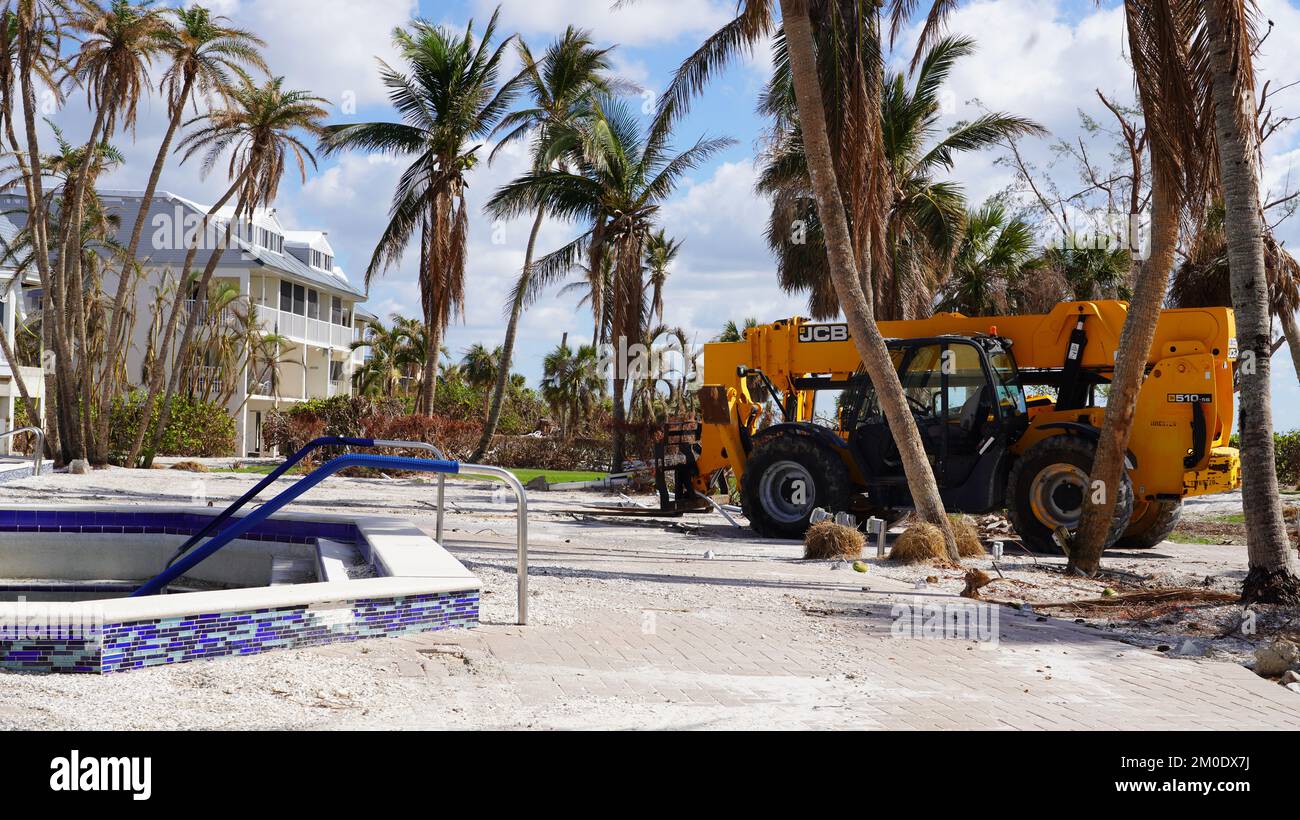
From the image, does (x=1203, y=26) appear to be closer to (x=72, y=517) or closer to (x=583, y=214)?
(x=72, y=517)

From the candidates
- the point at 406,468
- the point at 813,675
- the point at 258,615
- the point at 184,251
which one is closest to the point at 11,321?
the point at 184,251

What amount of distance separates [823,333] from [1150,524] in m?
4.85

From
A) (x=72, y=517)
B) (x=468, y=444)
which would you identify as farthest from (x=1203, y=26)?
(x=468, y=444)

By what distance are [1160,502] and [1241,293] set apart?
551cm

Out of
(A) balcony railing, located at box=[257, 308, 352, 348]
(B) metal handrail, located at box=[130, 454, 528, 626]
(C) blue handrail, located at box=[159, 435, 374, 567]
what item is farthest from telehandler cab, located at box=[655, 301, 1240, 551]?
(A) balcony railing, located at box=[257, 308, 352, 348]

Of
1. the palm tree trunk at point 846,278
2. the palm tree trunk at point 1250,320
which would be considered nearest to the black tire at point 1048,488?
the palm tree trunk at point 846,278

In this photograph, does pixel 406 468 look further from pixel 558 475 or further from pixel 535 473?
pixel 535 473

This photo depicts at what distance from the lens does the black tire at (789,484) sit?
14766 mm

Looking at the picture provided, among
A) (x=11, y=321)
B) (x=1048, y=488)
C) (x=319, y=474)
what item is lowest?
(x=1048, y=488)

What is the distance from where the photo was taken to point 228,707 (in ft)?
17.1

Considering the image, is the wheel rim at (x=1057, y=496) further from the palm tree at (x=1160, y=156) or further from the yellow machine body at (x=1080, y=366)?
the palm tree at (x=1160, y=156)

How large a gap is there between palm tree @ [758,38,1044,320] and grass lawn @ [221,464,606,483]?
7.34 meters

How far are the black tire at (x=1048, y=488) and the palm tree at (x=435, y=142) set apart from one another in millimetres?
18369

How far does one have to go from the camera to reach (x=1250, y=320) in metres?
8.95
